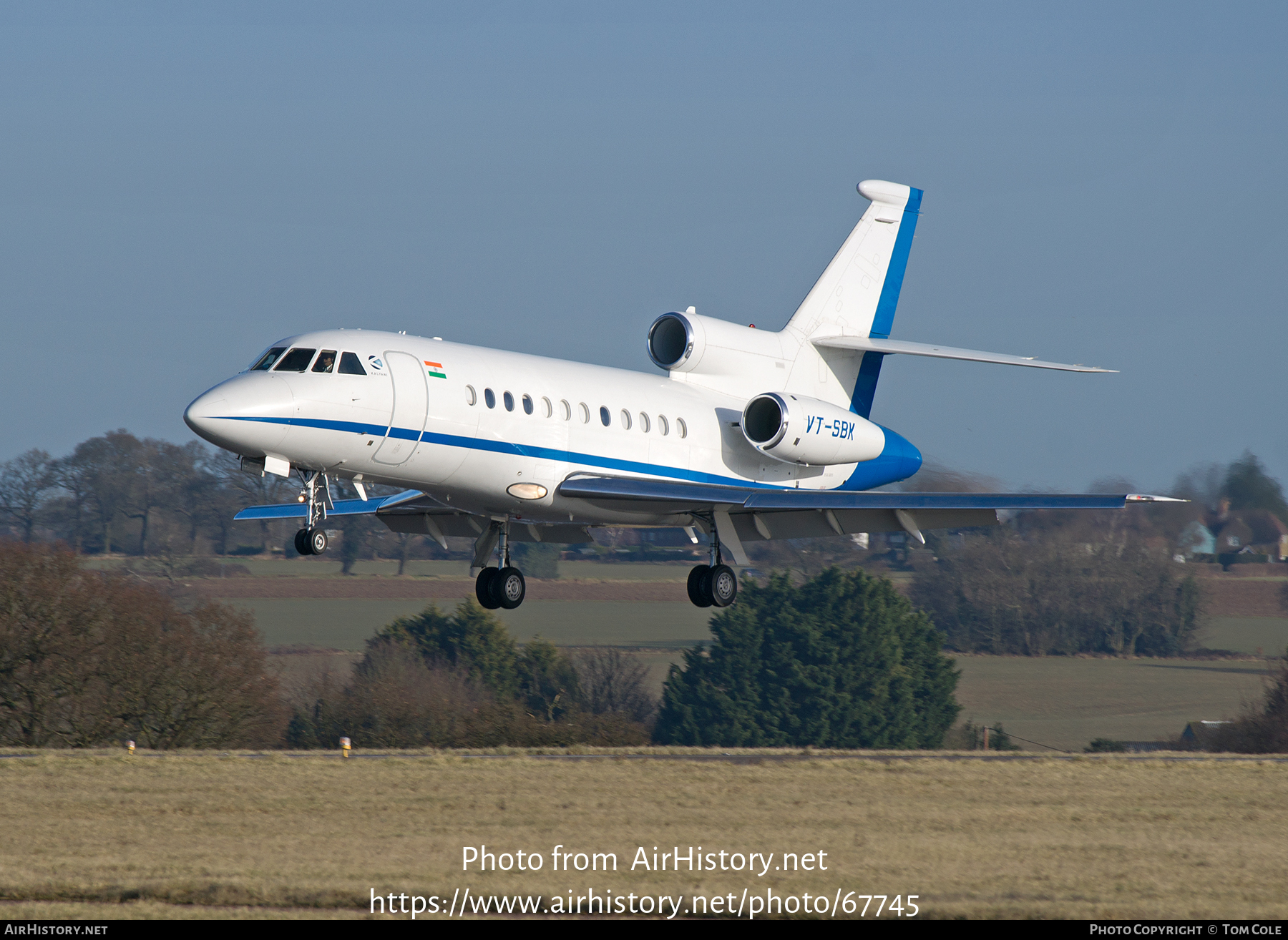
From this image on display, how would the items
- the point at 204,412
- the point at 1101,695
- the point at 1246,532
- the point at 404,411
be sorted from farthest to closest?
the point at 1101,695, the point at 1246,532, the point at 404,411, the point at 204,412

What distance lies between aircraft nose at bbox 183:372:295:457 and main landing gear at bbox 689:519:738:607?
25.6 ft

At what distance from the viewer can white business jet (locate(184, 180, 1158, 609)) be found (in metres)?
19.2

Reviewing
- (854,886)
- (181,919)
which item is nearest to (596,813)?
(854,886)

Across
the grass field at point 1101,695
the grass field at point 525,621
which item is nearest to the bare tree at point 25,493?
the grass field at point 525,621

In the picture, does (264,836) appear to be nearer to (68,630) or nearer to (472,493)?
(472,493)

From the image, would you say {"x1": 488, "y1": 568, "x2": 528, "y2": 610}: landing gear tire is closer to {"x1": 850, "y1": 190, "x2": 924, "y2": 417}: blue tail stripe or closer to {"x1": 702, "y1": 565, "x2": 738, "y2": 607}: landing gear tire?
{"x1": 702, "y1": 565, "x2": 738, "y2": 607}: landing gear tire

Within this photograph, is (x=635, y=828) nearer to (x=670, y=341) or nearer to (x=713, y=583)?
(x=713, y=583)

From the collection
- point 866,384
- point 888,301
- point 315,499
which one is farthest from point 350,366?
point 888,301

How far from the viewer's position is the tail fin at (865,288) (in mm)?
26438

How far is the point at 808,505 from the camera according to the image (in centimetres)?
2259

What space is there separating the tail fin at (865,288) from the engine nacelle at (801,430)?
7.99 feet

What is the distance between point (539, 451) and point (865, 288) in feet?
30.5

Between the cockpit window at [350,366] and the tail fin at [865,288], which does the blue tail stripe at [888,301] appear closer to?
the tail fin at [865,288]

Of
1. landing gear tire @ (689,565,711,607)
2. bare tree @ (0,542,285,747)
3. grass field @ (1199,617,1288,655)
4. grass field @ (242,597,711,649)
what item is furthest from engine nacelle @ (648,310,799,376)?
grass field @ (1199,617,1288,655)
